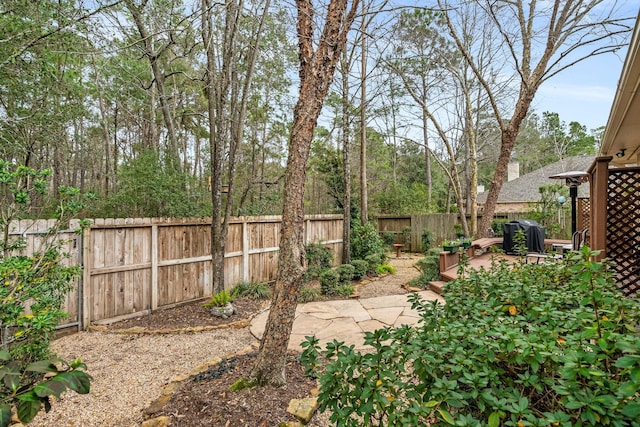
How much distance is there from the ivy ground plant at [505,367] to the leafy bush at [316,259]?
15.6 ft

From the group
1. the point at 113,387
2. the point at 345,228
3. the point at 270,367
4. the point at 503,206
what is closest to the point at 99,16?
the point at 113,387

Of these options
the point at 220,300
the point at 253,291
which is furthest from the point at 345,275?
the point at 220,300

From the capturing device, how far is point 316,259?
664cm

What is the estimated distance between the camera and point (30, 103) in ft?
16.9

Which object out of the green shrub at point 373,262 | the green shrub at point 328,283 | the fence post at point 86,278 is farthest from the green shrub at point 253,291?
the green shrub at point 373,262

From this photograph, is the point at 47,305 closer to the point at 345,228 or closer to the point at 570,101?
the point at 345,228

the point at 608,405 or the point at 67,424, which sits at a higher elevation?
the point at 608,405

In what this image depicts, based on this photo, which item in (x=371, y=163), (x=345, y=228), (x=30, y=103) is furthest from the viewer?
(x=371, y=163)

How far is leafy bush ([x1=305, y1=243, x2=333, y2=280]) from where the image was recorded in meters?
6.49

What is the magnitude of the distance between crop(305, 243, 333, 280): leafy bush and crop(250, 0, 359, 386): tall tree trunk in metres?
4.01

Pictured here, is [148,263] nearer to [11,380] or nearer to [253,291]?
[253,291]

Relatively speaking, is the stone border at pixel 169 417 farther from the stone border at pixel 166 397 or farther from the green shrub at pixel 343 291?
the green shrub at pixel 343 291

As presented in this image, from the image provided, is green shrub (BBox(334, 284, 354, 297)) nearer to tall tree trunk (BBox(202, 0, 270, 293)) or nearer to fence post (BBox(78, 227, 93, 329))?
tall tree trunk (BBox(202, 0, 270, 293))

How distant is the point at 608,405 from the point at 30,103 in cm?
746
